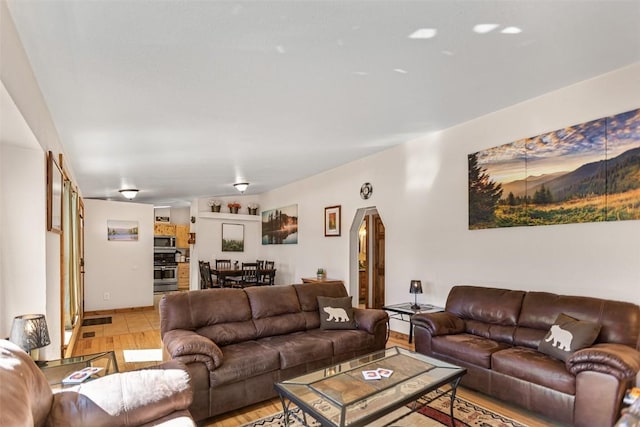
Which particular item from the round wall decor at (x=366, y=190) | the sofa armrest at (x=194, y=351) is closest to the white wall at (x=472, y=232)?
the round wall decor at (x=366, y=190)

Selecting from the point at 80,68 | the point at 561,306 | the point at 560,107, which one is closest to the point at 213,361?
the point at 80,68

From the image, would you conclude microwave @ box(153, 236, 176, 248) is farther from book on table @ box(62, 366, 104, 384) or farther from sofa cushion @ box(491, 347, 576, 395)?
sofa cushion @ box(491, 347, 576, 395)

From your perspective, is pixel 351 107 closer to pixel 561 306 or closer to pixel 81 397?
pixel 561 306

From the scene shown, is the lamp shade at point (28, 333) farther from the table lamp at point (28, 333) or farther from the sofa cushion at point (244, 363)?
the sofa cushion at point (244, 363)

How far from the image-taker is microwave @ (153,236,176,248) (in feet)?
33.7

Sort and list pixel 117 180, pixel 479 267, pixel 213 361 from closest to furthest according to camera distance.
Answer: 1. pixel 213 361
2. pixel 479 267
3. pixel 117 180

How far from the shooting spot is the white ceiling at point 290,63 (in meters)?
2.03

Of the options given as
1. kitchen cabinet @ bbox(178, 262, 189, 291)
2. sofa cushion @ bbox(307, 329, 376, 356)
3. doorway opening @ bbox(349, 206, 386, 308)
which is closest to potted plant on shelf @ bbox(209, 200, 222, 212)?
kitchen cabinet @ bbox(178, 262, 189, 291)

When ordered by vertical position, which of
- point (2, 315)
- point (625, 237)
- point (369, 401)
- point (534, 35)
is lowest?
point (369, 401)

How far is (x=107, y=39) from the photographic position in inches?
84.5

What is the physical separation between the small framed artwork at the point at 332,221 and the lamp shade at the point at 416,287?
2.10 metres

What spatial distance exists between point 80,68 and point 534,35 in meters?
3.08

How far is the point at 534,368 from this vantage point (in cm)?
276

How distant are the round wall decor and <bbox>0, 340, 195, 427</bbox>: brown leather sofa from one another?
423cm
